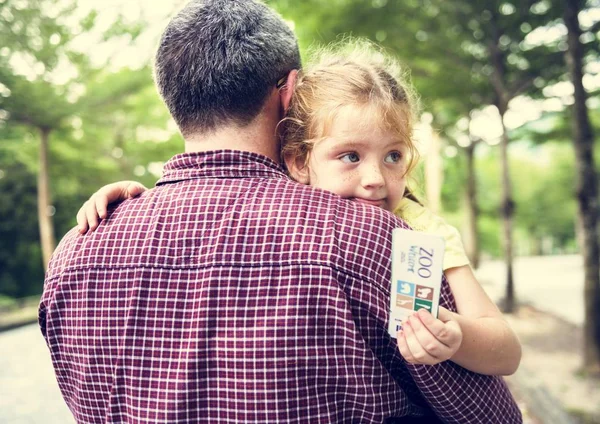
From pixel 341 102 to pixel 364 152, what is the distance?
17cm

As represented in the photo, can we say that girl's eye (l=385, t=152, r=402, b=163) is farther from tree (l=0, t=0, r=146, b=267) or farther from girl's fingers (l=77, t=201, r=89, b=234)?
tree (l=0, t=0, r=146, b=267)

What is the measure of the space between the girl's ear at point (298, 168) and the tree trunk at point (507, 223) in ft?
30.7

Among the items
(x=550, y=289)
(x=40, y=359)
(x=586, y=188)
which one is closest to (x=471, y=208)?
(x=550, y=289)

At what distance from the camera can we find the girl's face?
1695 mm

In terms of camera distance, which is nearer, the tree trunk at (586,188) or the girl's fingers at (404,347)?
the girl's fingers at (404,347)

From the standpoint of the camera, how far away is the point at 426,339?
3.81ft

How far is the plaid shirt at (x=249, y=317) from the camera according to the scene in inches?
49.0

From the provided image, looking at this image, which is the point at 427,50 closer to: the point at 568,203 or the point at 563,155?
the point at 563,155

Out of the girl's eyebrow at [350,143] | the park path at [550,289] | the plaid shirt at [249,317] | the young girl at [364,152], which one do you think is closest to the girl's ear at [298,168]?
the young girl at [364,152]

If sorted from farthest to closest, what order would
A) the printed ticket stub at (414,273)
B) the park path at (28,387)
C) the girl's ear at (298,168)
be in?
the park path at (28,387)
the girl's ear at (298,168)
the printed ticket stub at (414,273)

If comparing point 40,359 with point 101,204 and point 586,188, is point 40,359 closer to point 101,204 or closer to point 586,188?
point 586,188

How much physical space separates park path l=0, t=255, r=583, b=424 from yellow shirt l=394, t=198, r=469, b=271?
5626mm

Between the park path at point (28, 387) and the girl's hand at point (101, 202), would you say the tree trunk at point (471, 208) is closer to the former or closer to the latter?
the park path at point (28, 387)

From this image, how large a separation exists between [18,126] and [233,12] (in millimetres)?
14109
